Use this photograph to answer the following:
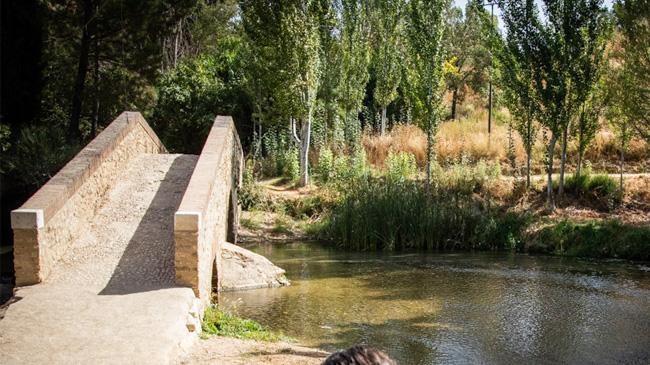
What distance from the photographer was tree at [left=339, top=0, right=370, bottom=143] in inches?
1047

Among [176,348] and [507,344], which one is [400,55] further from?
[176,348]

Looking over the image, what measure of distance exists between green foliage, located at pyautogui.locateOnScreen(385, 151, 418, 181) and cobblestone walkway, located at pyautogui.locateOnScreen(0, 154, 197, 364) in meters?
9.92

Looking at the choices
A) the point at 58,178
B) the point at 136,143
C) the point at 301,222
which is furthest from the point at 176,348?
the point at 301,222

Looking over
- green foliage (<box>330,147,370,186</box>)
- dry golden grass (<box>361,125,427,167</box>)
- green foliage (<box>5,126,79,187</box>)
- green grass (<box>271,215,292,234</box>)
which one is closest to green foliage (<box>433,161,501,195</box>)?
green foliage (<box>330,147,370,186</box>)

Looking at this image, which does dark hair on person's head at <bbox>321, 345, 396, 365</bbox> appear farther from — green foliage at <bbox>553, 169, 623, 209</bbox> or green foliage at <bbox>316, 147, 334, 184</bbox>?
green foliage at <bbox>316, 147, 334, 184</bbox>

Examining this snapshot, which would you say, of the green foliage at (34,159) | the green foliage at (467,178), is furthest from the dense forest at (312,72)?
the green foliage at (467,178)

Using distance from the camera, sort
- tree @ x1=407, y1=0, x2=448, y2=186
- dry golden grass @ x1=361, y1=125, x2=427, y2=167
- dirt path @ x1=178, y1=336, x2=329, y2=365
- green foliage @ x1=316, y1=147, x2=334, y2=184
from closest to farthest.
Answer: dirt path @ x1=178, y1=336, x2=329, y2=365
tree @ x1=407, y1=0, x2=448, y2=186
green foliage @ x1=316, y1=147, x2=334, y2=184
dry golden grass @ x1=361, y1=125, x2=427, y2=167

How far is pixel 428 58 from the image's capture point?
67.8 ft

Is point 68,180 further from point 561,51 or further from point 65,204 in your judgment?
point 561,51

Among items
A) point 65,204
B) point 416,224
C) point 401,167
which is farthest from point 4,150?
point 401,167

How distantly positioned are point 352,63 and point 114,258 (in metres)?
18.1

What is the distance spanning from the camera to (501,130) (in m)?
26.9

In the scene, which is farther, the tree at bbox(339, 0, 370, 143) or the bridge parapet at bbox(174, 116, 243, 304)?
the tree at bbox(339, 0, 370, 143)

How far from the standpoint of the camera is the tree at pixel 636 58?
62.1ft
